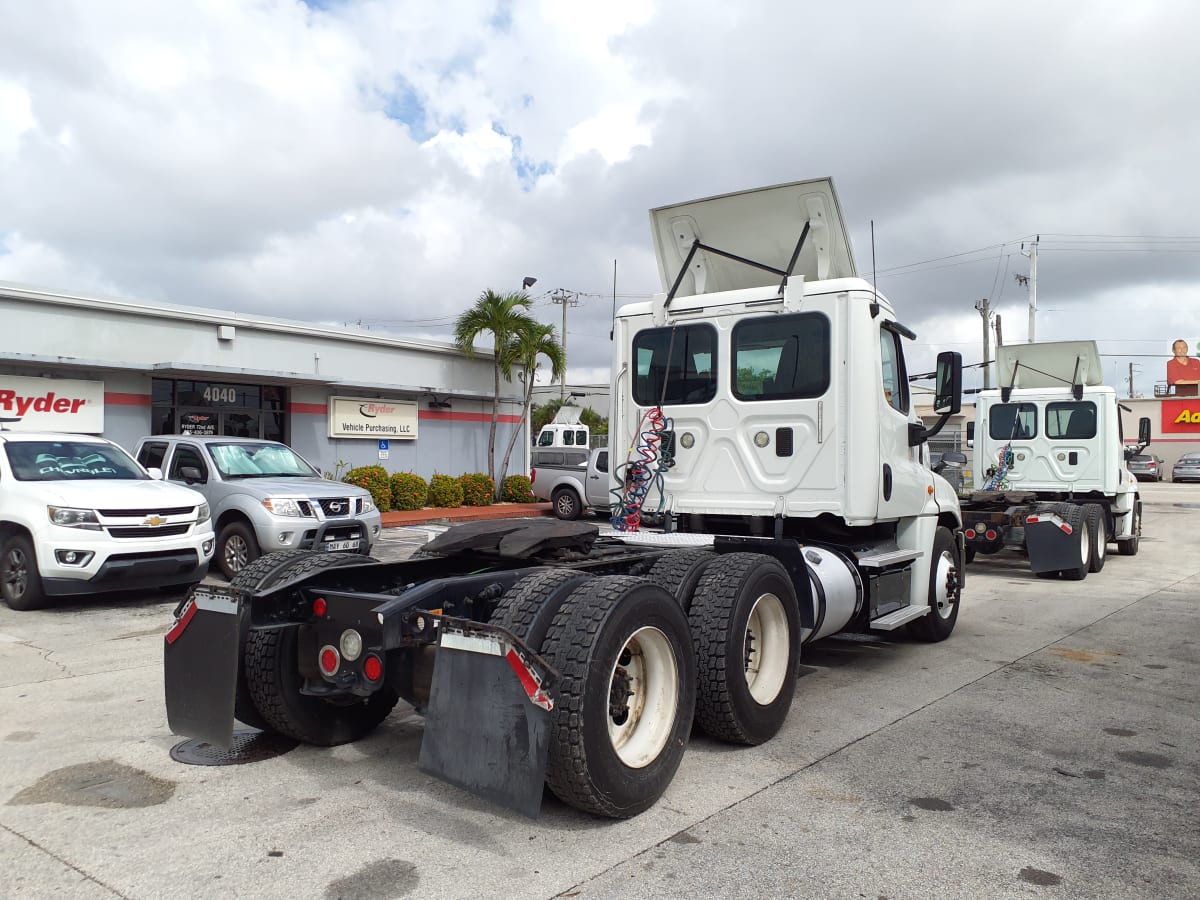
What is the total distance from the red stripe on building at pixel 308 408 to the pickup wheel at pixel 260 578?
15923 millimetres

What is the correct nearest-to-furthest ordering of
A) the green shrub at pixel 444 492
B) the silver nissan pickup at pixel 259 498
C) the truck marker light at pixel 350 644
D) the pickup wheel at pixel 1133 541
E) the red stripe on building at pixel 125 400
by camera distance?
the truck marker light at pixel 350 644, the silver nissan pickup at pixel 259 498, the pickup wheel at pixel 1133 541, the red stripe on building at pixel 125 400, the green shrub at pixel 444 492

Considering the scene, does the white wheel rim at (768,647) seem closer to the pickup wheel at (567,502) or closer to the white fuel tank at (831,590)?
the white fuel tank at (831,590)

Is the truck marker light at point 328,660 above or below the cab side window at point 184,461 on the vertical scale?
below

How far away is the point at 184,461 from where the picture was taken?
11.6 meters

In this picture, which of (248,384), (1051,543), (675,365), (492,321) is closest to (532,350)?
(492,321)

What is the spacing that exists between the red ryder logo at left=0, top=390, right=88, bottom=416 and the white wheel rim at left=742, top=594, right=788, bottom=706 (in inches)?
600

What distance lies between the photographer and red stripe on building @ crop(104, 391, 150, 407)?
56.0ft

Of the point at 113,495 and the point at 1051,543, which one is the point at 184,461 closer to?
the point at 113,495

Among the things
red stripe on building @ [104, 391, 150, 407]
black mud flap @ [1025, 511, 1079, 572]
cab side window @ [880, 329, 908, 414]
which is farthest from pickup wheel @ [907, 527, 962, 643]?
red stripe on building @ [104, 391, 150, 407]

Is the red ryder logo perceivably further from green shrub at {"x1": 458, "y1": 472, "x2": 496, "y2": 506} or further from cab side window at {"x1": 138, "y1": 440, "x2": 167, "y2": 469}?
green shrub at {"x1": 458, "y1": 472, "x2": 496, "y2": 506}

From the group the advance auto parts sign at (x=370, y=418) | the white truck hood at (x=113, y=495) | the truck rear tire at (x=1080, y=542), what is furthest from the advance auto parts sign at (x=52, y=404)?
the truck rear tire at (x=1080, y=542)

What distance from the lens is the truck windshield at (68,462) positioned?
9.36m

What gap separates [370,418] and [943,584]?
1625 centimetres

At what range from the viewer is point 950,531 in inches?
313
